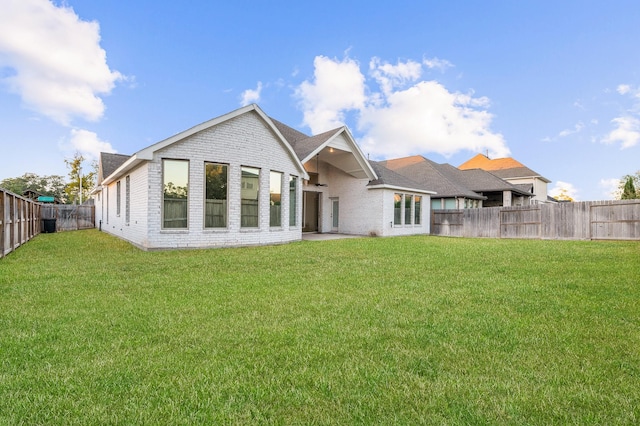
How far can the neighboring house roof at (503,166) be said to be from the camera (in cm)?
3474

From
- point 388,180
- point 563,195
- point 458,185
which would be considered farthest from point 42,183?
point 563,195

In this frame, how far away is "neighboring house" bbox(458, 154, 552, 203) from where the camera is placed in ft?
110

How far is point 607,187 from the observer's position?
4919cm

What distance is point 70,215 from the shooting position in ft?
76.0

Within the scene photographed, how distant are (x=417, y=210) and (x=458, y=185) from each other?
657 centimetres

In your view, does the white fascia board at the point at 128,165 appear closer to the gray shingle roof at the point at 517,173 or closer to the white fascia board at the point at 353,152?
the white fascia board at the point at 353,152

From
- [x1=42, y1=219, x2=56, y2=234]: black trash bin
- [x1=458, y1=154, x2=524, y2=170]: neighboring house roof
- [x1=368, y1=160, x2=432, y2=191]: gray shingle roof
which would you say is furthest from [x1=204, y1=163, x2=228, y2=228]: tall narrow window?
[x1=458, y1=154, x2=524, y2=170]: neighboring house roof

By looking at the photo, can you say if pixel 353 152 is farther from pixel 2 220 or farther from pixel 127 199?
pixel 2 220

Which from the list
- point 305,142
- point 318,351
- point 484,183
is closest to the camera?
point 318,351

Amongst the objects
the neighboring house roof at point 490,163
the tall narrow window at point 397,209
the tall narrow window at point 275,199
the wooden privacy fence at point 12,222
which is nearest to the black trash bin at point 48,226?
the wooden privacy fence at point 12,222

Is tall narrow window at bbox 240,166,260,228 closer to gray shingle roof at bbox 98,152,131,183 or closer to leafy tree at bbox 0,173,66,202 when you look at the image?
gray shingle roof at bbox 98,152,131,183

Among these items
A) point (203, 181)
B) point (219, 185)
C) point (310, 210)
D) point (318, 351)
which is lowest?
point (318, 351)

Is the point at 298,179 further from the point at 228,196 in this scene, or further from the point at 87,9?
the point at 87,9

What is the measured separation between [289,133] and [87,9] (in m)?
10.1
